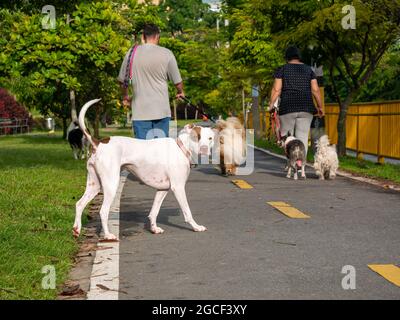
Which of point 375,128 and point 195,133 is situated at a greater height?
point 195,133

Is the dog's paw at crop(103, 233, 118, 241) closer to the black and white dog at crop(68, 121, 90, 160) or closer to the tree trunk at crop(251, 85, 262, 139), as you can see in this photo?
the black and white dog at crop(68, 121, 90, 160)

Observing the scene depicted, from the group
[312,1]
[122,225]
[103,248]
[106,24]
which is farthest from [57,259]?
[312,1]

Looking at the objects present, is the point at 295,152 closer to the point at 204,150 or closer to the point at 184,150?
the point at 204,150

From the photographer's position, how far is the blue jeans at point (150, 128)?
28.8 ft

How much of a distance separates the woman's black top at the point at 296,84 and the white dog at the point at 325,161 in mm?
961

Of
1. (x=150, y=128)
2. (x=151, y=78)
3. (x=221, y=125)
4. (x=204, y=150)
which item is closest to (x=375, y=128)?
(x=221, y=125)

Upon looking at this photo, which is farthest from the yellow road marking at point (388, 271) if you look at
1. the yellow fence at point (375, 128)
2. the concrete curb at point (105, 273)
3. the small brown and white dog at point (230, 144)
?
the yellow fence at point (375, 128)

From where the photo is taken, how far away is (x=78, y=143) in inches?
779

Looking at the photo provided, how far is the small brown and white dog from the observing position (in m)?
13.4

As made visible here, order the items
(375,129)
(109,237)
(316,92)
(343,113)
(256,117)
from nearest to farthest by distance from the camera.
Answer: (109,237)
(316,92)
(375,129)
(343,113)
(256,117)

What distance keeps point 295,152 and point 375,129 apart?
5548 millimetres

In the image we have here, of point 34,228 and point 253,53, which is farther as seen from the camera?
point 253,53
